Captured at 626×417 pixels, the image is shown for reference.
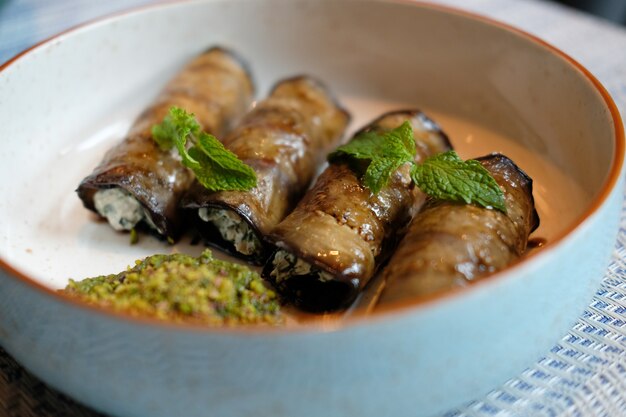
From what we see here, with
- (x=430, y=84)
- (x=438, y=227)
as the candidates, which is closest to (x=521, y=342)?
(x=438, y=227)

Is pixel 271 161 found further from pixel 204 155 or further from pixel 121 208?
pixel 121 208

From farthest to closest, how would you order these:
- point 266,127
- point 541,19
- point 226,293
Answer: point 541,19 → point 266,127 → point 226,293

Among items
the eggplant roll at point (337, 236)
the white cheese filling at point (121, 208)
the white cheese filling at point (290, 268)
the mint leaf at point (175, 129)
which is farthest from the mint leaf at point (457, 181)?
the white cheese filling at point (121, 208)

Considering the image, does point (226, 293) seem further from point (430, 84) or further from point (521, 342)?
point (430, 84)

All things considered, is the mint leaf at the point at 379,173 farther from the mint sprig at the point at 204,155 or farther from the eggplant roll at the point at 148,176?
the eggplant roll at the point at 148,176

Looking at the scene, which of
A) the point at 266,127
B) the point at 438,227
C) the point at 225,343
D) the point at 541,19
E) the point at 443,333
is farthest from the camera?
the point at 541,19

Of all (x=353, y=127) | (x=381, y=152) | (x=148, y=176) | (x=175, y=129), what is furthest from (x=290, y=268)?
(x=353, y=127)
